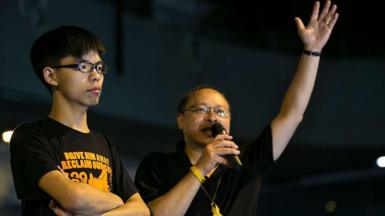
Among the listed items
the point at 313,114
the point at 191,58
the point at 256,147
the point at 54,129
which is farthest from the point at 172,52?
the point at 54,129

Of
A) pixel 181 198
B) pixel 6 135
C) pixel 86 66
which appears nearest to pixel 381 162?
pixel 6 135

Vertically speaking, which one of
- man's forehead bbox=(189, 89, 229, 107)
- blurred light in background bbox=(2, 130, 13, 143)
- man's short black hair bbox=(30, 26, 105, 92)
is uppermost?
man's short black hair bbox=(30, 26, 105, 92)

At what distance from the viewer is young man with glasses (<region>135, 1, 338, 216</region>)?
2855mm

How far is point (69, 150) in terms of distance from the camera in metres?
2.34

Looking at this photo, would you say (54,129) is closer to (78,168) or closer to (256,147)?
(78,168)

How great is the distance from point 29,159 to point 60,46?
397mm

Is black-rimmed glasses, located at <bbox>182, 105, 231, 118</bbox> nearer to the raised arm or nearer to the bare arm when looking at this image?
the raised arm

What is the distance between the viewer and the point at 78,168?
91.4 inches

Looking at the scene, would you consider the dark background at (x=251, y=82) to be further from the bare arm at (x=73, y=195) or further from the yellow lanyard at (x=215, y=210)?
the bare arm at (x=73, y=195)

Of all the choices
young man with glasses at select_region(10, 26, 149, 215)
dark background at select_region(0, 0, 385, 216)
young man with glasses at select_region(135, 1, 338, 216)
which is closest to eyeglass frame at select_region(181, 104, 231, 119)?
young man with glasses at select_region(135, 1, 338, 216)

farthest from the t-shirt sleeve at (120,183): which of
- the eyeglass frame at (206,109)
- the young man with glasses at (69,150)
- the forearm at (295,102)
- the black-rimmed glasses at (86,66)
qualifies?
the forearm at (295,102)

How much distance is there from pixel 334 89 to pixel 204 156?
16.5 ft

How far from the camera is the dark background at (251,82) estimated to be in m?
6.01

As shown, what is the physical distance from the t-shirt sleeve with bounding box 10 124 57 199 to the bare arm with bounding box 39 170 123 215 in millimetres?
33
